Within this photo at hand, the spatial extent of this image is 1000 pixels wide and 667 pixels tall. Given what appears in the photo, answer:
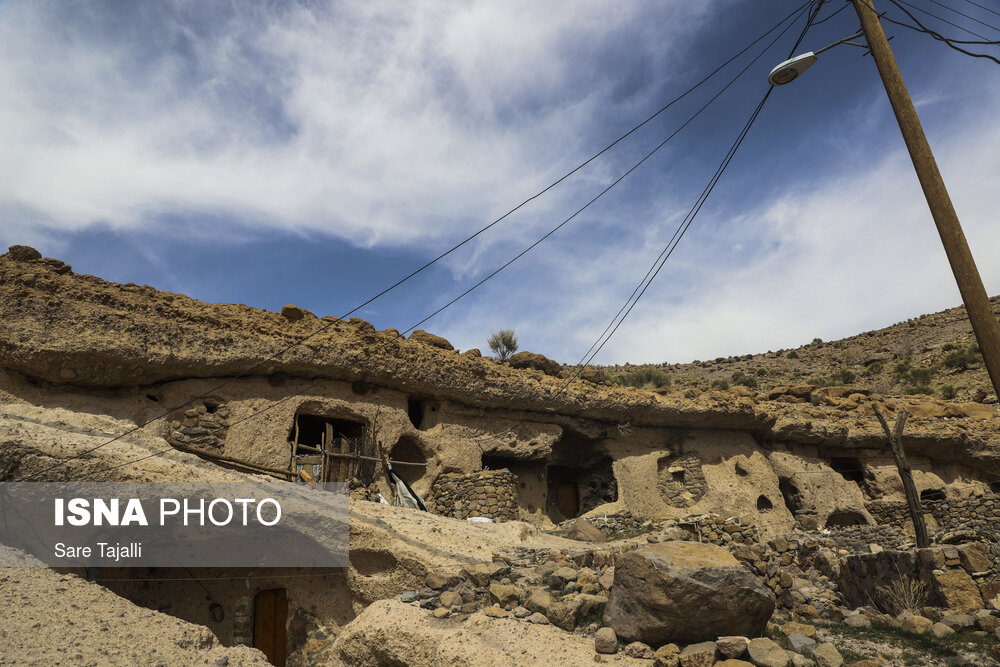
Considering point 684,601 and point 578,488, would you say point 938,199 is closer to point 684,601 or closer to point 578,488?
point 684,601

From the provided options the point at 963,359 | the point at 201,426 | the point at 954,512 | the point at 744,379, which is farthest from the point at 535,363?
the point at 963,359

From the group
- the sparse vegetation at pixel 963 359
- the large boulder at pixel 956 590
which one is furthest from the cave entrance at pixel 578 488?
the sparse vegetation at pixel 963 359

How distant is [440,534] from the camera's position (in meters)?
8.45

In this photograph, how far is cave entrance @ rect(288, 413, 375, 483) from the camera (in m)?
11.8

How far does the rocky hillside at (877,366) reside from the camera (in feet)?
93.3

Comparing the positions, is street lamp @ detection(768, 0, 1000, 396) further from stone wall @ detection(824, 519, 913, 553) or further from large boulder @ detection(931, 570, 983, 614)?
stone wall @ detection(824, 519, 913, 553)

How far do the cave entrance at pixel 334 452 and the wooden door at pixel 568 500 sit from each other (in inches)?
275

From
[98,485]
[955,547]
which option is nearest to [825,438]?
[955,547]

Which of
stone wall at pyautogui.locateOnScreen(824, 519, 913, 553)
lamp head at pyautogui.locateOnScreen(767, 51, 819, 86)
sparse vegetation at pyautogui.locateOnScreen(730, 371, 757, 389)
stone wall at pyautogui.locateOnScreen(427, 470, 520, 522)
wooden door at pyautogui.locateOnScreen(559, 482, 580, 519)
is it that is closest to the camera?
lamp head at pyautogui.locateOnScreen(767, 51, 819, 86)

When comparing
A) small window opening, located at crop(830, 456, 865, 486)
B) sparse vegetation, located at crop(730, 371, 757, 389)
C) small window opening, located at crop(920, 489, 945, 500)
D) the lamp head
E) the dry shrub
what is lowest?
the dry shrub

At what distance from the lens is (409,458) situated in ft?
45.9

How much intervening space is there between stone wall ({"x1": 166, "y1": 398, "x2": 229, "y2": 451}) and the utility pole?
11111 mm

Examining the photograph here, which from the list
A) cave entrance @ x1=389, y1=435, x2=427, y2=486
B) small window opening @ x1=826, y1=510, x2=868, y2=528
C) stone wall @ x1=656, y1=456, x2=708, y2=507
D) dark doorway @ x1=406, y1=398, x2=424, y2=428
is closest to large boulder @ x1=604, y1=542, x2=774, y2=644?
cave entrance @ x1=389, y1=435, x2=427, y2=486

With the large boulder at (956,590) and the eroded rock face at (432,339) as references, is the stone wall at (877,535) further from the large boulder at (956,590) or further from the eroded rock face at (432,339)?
the eroded rock face at (432,339)
